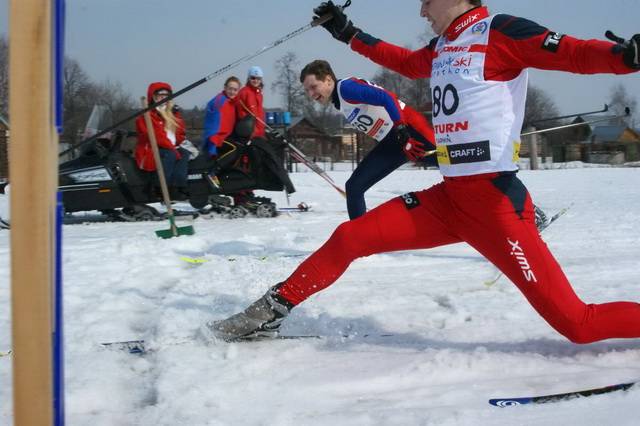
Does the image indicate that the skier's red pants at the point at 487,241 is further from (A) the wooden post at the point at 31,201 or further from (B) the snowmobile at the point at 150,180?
(B) the snowmobile at the point at 150,180

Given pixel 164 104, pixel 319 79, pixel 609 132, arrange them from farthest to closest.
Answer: pixel 609 132 → pixel 164 104 → pixel 319 79

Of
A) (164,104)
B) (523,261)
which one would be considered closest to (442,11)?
(523,261)

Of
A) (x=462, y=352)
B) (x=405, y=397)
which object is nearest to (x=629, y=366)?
(x=462, y=352)

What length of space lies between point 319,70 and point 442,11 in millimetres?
2525

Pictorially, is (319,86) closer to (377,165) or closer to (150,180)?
(377,165)

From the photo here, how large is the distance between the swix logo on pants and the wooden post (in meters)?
1.74

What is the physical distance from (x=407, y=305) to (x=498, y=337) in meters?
0.77

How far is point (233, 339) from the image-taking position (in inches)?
113

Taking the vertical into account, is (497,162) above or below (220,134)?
below

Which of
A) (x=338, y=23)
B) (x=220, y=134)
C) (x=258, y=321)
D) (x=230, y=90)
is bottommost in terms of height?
(x=258, y=321)

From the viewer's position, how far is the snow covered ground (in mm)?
2072

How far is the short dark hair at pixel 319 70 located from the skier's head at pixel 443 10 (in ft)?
7.89

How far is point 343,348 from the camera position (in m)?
2.80

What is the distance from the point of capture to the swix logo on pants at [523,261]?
2.41 metres
